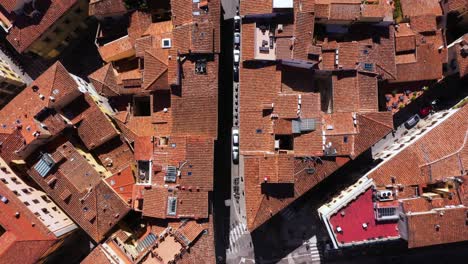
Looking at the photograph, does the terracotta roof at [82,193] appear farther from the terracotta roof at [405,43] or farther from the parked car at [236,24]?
the terracotta roof at [405,43]

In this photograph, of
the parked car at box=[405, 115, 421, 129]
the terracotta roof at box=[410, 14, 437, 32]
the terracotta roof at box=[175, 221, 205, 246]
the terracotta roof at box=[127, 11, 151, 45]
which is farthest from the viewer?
the parked car at box=[405, 115, 421, 129]

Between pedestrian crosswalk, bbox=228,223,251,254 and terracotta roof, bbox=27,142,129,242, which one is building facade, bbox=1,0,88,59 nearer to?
terracotta roof, bbox=27,142,129,242

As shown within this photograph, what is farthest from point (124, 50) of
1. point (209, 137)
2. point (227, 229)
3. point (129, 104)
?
point (227, 229)

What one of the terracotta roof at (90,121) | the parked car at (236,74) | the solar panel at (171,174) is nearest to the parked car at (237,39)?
the parked car at (236,74)

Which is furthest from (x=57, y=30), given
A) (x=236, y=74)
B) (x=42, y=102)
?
(x=236, y=74)

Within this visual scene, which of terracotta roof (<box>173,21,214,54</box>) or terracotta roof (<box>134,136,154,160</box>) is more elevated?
terracotta roof (<box>173,21,214,54</box>)

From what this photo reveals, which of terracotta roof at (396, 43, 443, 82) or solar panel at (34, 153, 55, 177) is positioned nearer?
solar panel at (34, 153, 55, 177)

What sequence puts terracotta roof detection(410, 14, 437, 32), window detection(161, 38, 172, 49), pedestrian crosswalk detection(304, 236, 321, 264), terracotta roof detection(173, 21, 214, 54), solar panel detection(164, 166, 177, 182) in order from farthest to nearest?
pedestrian crosswalk detection(304, 236, 321, 264) < terracotta roof detection(410, 14, 437, 32) < window detection(161, 38, 172, 49) < terracotta roof detection(173, 21, 214, 54) < solar panel detection(164, 166, 177, 182)

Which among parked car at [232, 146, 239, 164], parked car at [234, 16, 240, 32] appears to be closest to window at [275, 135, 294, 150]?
parked car at [232, 146, 239, 164]

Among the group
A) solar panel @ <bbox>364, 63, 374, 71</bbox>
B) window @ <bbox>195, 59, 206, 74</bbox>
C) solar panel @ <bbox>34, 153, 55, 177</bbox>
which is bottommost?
solar panel @ <bbox>34, 153, 55, 177</bbox>
